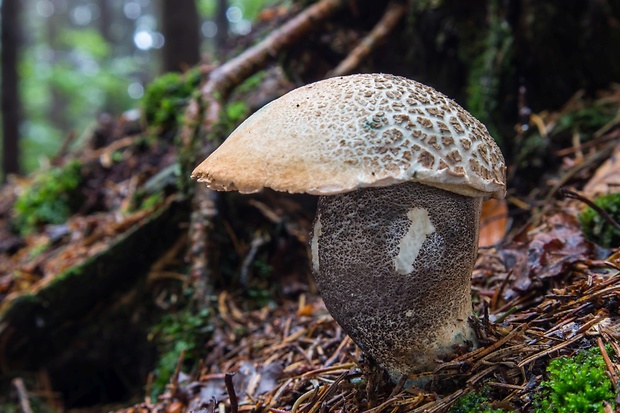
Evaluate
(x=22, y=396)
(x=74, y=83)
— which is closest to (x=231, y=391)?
(x=22, y=396)

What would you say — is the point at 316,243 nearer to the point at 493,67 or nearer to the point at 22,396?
the point at 493,67

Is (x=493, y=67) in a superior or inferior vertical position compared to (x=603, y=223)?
superior

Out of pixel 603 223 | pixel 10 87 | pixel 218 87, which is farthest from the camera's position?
pixel 10 87

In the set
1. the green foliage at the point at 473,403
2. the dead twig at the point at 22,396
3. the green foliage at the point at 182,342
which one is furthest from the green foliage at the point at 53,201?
the green foliage at the point at 473,403

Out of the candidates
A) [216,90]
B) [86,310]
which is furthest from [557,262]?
[86,310]

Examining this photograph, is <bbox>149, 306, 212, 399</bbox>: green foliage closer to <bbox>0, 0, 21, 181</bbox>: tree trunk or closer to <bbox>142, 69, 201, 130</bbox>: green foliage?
<bbox>142, 69, 201, 130</bbox>: green foliage

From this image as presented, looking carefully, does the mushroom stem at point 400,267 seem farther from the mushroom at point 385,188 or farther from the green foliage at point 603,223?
the green foliage at point 603,223
